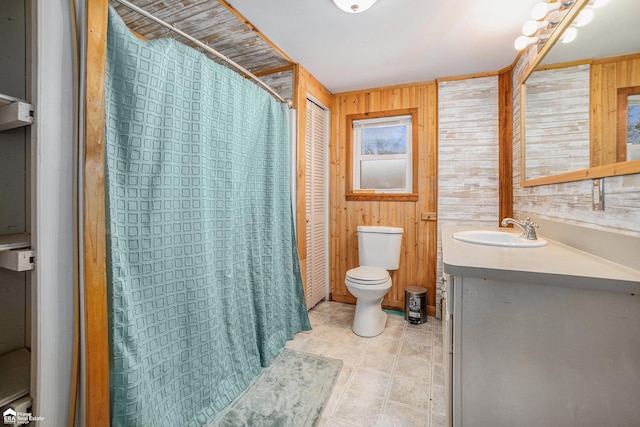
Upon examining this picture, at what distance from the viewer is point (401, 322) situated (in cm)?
238

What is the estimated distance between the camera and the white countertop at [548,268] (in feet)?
2.40

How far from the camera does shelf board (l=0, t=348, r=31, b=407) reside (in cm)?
82

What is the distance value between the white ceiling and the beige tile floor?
2.15m

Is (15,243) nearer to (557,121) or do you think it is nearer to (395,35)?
(395,35)

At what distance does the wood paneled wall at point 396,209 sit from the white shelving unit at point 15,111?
226 centimetres

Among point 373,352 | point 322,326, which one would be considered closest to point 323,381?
point 373,352

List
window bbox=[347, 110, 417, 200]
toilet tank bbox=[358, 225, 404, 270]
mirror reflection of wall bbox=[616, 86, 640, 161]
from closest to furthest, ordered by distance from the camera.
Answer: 1. mirror reflection of wall bbox=[616, 86, 640, 161]
2. toilet tank bbox=[358, 225, 404, 270]
3. window bbox=[347, 110, 417, 200]

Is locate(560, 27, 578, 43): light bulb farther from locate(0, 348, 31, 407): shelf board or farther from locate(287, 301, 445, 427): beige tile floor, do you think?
locate(0, 348, 31, 407): shelf board

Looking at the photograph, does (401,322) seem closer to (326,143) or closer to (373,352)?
(373,352)

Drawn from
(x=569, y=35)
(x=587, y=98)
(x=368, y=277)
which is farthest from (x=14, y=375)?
(x=569, y=35)

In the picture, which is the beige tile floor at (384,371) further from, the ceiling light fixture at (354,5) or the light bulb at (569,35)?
the ceiling light fixture at (354,5)

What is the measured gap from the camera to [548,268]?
0.82 metres

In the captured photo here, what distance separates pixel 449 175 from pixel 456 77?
862mm

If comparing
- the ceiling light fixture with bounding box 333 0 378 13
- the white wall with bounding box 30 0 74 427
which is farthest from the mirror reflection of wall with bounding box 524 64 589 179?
the white wall with bounding box 30 0 74 427
